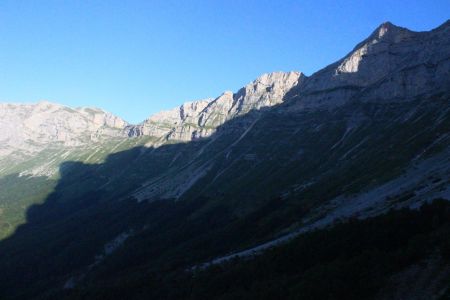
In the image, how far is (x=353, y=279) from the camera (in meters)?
40.6

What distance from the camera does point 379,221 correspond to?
6025cm

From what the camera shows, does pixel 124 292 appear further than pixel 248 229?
No

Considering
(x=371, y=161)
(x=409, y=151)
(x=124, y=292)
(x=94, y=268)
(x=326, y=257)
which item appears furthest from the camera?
(x=94, y=268)

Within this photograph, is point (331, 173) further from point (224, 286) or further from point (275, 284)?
point (275, 284)

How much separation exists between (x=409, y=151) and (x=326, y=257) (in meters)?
102

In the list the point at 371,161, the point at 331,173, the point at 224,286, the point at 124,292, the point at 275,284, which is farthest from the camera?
the point at 331,173

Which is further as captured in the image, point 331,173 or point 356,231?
point 331,173

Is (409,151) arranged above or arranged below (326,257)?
above

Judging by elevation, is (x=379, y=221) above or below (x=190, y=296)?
above

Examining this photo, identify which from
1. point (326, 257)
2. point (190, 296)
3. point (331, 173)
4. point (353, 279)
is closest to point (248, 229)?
point (331, 173)

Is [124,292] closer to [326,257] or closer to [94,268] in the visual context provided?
[326,257]

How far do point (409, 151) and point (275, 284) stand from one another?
363ft

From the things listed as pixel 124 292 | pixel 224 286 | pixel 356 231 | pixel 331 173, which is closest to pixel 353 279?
pixel 356 231

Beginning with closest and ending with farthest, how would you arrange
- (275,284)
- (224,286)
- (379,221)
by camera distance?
(275,284) < (379,221) < (224,286)
